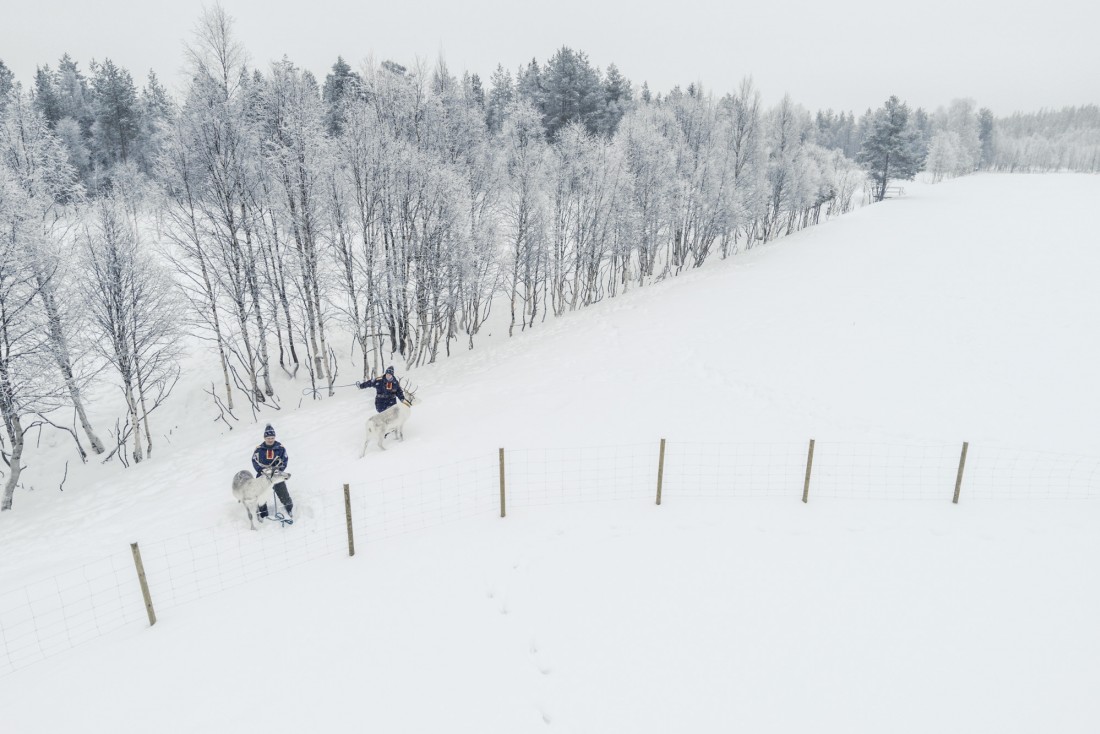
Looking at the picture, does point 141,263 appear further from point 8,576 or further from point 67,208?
point 8,576

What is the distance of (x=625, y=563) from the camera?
7.49m

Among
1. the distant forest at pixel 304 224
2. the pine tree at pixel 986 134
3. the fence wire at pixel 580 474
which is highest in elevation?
the pine tree at pixel 986 134

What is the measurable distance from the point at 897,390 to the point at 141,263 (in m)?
21.2

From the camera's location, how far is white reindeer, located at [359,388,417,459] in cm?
1232

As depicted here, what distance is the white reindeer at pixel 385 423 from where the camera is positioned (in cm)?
1232

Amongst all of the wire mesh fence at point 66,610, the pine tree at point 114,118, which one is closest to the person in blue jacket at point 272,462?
the wire mesh fence at point 66,610

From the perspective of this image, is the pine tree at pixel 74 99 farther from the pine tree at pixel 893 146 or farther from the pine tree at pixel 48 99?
the pine tree at pixel 893 146

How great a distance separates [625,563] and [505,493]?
255 cm

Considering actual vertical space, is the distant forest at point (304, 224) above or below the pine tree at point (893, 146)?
below

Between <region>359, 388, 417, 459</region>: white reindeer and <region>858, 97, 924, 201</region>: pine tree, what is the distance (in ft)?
188

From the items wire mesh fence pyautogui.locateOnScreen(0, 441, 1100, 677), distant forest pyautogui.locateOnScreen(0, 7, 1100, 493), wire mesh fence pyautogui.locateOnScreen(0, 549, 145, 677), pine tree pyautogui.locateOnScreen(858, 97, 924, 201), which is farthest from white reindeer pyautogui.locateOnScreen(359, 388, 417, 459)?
pine tree pyautogui.locateOnScreen(858, 97, 924, 201)

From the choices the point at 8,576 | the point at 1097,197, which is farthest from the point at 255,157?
the point at 1097,197

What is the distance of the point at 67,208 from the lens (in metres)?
18.1

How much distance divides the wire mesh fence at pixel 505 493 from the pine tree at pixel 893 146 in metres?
53.0
